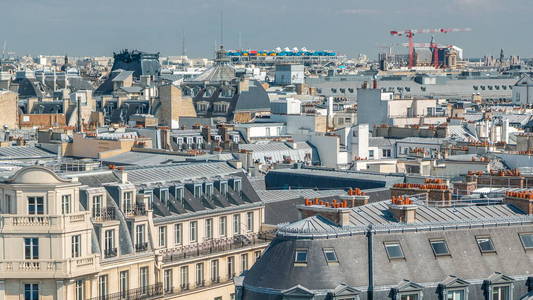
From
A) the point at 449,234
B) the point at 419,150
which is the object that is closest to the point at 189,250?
the point at 449,234

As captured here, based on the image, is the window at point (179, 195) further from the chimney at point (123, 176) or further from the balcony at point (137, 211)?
the balcony at point (137, 211)

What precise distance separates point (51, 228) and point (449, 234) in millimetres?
15779

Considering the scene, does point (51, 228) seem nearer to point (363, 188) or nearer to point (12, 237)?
point (12, 237)

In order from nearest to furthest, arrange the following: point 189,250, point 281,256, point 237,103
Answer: point 281,256, point 189,250, point 237,103

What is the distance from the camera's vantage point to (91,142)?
8138cm

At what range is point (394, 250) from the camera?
3816cm

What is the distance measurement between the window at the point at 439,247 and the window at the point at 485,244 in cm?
103

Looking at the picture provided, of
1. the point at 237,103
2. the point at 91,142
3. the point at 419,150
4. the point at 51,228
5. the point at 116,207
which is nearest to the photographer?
the point at 51,228

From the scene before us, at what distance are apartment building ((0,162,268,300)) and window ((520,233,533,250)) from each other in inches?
656

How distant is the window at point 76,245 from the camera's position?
49.9 meters

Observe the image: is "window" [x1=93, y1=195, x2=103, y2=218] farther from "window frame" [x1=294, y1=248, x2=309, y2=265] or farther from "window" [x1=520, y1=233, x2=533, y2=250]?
"window" [x1=520, y1=233, x2=533, y2=250]

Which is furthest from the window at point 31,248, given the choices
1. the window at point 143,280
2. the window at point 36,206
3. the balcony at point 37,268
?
the window at point 143,280

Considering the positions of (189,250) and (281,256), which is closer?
(281,256)

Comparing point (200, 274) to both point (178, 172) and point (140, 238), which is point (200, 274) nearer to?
point (140, 238)
